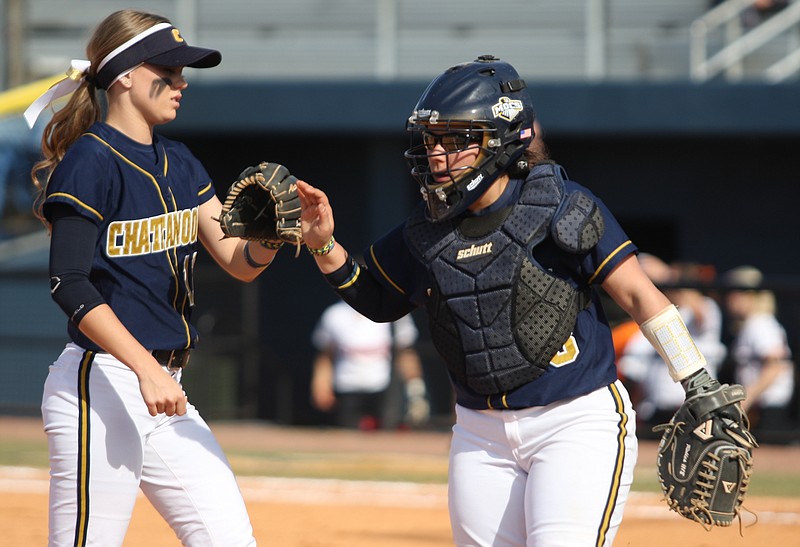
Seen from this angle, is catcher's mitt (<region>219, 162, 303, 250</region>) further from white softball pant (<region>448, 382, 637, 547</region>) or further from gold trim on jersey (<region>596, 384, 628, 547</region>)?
gold trim on jersey (<region>596, 384, 628, 547</region>)

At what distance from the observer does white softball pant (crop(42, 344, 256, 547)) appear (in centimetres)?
324

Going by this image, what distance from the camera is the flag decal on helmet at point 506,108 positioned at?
3439 mm

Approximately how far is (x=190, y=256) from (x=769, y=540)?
3771mm

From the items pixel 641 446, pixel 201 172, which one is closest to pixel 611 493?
→ pixel 201 172

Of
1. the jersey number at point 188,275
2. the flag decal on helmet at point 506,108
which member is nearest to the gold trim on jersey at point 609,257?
the flag decal on helmet at point 506,108

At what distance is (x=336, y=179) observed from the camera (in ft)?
43.9

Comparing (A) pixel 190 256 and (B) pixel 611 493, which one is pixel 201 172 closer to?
(A) pixel 190 256

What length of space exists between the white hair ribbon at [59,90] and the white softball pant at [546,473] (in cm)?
156

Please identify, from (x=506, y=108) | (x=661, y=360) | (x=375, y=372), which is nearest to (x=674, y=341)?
(x=506, y=108)

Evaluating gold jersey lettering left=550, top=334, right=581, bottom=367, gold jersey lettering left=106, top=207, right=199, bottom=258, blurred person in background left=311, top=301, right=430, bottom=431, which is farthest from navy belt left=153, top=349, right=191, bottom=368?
blurred person in background left=311, top=301, right=430, bottom=431

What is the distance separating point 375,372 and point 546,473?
7757 mm

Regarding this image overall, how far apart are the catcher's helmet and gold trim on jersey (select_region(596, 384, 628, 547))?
712 mm

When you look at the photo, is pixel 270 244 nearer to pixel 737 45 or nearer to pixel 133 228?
pixel 133 228

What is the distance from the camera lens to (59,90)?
3721 mm
